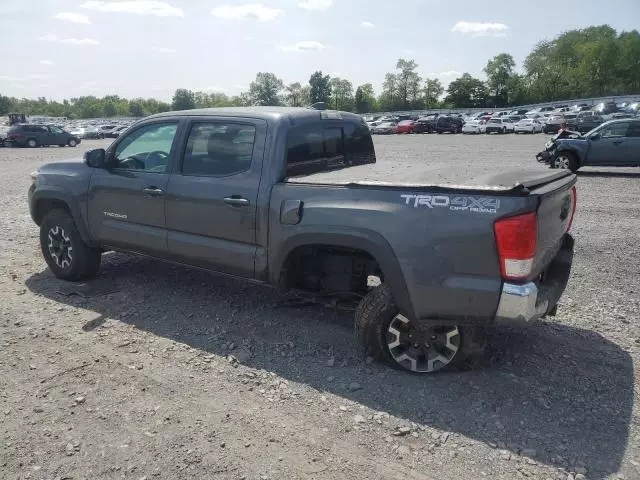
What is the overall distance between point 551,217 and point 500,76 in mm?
121527

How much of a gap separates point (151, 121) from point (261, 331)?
228cm

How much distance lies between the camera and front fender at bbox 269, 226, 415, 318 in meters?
3.38

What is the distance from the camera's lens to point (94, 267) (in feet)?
18.5

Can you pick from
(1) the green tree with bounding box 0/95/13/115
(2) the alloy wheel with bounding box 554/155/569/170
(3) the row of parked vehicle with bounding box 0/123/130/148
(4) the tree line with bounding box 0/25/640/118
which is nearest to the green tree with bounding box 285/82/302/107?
(4) the tree line with bounding box 0/25/640/118

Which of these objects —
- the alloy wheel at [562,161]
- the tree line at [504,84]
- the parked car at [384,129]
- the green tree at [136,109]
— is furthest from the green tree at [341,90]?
the alloy wheel at [562,161]

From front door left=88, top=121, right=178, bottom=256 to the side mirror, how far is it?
0.06 meters

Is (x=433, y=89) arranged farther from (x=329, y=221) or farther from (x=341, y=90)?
(x=329, y=221)

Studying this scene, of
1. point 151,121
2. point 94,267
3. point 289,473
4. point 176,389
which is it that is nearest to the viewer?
point 289,473

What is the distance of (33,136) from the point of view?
33531 mm

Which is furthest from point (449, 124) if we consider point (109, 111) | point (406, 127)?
point (109, 111)

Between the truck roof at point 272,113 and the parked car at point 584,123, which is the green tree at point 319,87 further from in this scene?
the truck roof at point 272,113

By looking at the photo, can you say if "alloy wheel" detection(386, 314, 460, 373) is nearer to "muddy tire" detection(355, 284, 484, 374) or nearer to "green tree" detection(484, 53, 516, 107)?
"muddy tire" detection(355, 284, 484, 374)

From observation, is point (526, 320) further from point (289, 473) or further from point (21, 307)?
point (21, 307)

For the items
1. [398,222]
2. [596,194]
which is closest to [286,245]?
[398,222]
